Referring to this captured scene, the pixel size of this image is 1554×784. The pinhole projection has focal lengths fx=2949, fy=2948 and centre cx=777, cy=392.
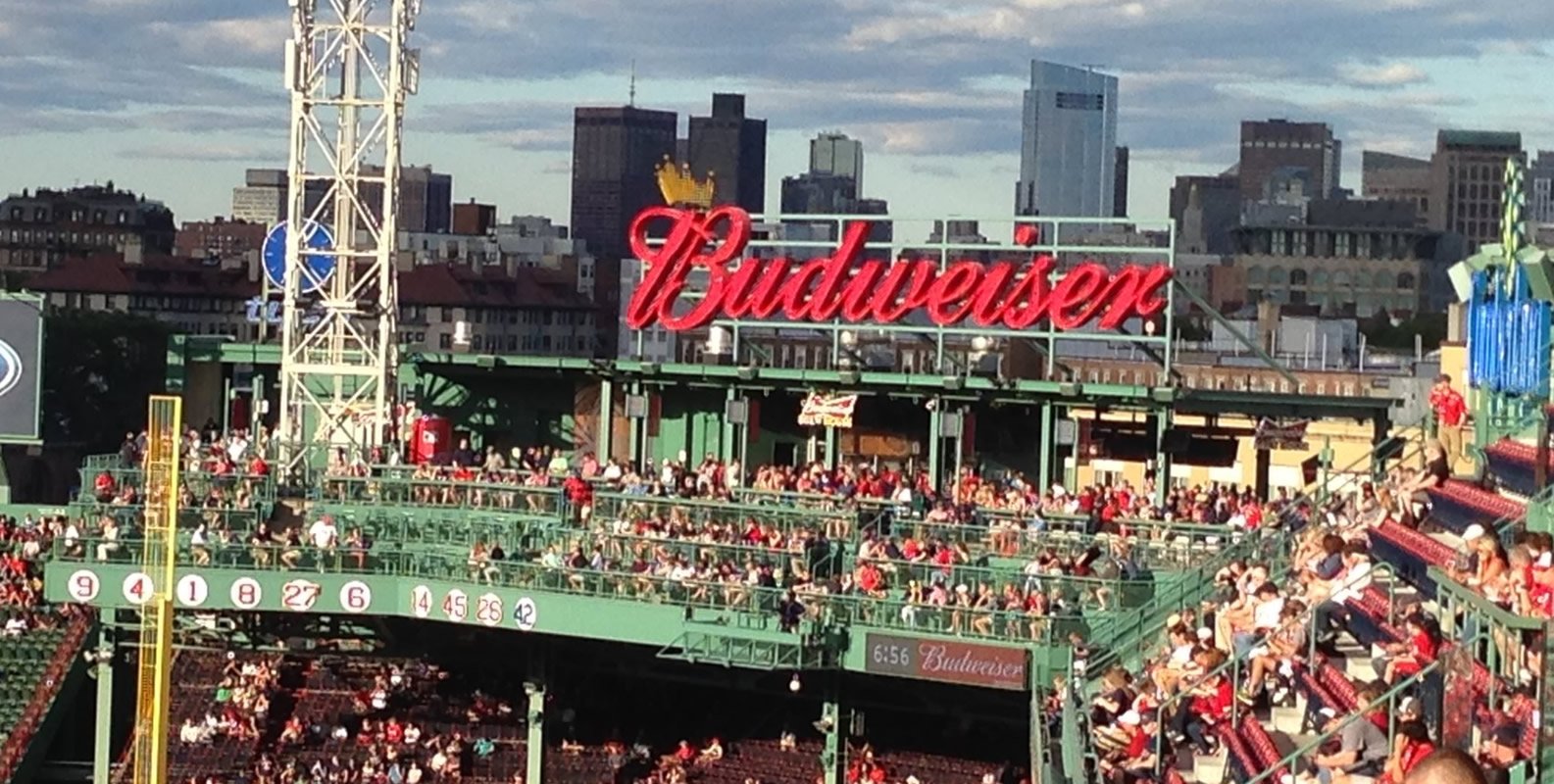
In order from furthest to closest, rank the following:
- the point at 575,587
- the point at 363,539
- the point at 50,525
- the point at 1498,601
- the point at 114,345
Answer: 1. the point at 114,345
2. the point at 50,525
3. the point at 363,539
4. the point at 575,587
5. the point at 1498,601

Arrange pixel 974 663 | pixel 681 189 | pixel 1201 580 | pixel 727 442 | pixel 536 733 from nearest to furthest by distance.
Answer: pixel 1201 580
pixel 974 663
pixel 536 733
pixel 727 442
pixel 681 189

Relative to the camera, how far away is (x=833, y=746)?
105 ft

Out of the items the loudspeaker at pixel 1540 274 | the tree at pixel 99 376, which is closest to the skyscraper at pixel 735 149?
the tree at pixel 99 376

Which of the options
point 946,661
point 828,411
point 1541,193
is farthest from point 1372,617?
point 1541,193

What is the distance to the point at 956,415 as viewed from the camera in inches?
1451

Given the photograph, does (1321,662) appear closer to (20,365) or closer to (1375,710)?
(1375,710)

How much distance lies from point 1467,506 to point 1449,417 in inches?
271

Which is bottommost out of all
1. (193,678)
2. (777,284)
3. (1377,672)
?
(193,678)

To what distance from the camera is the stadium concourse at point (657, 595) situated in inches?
1135

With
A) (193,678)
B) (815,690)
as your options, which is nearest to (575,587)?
(815,690)

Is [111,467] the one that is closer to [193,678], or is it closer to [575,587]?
[193,678]

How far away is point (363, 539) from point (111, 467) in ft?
12.5

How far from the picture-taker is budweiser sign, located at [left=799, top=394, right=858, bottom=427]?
37.3 metres

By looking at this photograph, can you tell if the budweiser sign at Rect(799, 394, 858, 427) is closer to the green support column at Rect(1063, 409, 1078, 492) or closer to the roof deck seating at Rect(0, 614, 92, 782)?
the green support column at Rect(1063, 409, 1078, 492)
